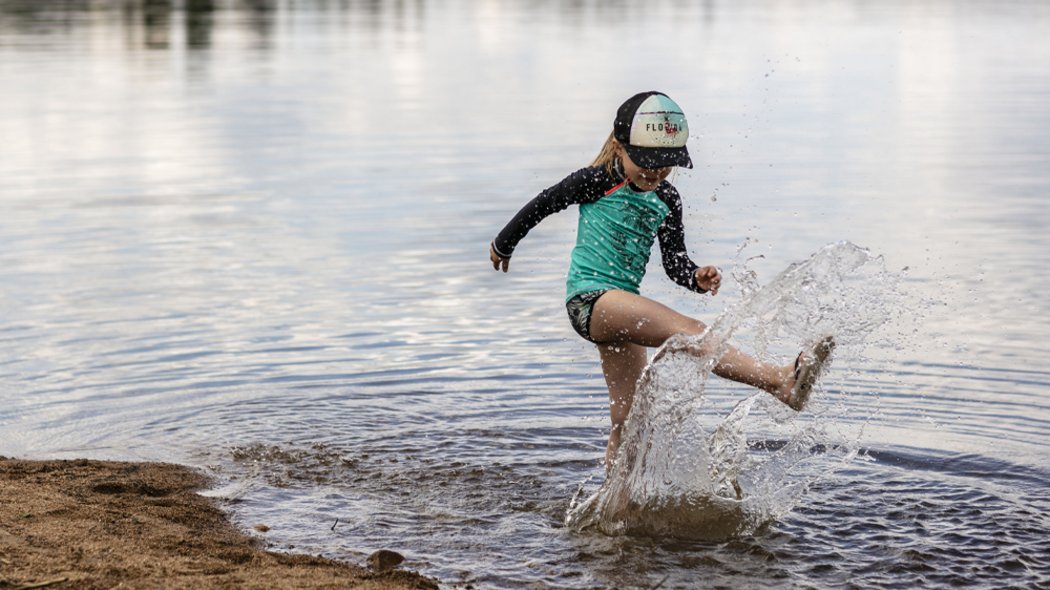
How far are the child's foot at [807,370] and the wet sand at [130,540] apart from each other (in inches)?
70.9

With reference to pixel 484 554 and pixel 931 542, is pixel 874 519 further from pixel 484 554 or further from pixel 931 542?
pixel 484 554

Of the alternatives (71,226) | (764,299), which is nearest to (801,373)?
(764,299)

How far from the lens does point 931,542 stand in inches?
266

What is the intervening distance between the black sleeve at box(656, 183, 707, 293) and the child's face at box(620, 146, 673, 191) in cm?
11

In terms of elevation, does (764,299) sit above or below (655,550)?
above

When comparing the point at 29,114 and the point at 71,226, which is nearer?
the point at 71,226

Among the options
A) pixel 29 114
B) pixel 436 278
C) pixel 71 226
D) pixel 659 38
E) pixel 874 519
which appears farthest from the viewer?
pixel 659 38

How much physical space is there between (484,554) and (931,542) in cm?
207

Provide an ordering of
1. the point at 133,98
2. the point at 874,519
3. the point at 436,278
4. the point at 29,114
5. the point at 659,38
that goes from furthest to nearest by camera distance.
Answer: the point at 659,38
the point at 133,98
the point at 29,114
the point at 436,278
the point at 874,519

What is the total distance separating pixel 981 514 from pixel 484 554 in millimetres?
2456

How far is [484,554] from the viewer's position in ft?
22.0

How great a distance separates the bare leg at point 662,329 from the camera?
654 centimetres

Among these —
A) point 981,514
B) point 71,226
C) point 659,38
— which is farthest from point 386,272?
point 659,38

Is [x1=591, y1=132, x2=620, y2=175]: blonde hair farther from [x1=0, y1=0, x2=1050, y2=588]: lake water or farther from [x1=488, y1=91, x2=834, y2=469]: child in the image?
[x1=0, y1=0, x2=1050, y2=588]: lake water
